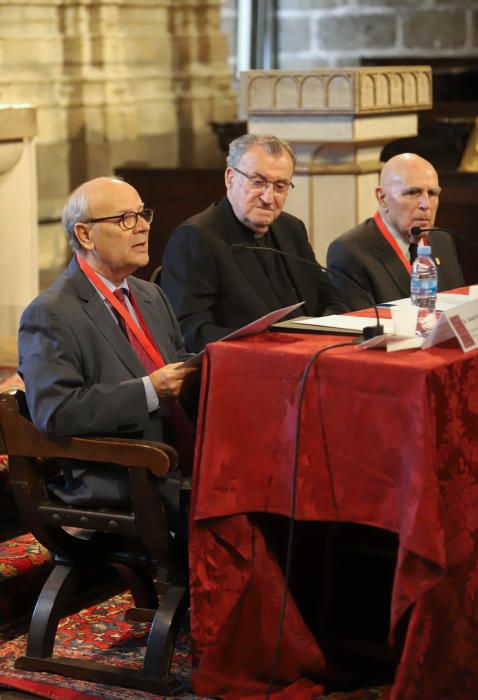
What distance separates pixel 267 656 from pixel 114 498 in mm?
592

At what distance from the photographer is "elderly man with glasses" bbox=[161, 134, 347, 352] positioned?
4.79m

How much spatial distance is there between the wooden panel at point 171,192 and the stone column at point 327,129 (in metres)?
1.45

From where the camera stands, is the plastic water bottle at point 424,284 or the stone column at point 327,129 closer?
A: the plastic water bottle at point 424,284

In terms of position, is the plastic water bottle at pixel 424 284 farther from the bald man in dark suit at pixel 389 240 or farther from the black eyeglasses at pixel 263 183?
the bald man in dark suit at pixel 389 240

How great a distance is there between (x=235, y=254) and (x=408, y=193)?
0.75 meters

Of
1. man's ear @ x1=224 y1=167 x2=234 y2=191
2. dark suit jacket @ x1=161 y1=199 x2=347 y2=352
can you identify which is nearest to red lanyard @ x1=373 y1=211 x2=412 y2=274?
dark suit jacket @ x1=161 y1=199 x2=347 y2=352

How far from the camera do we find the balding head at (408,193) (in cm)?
523

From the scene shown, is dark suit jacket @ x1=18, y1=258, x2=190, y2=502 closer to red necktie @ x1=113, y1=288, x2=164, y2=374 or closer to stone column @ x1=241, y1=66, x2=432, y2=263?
red necktie @ x1=113, y1=288, x2=164, y2=374

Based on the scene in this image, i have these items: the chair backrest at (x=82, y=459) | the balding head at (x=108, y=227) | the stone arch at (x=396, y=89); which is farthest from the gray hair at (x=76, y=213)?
the stone arch at (x=396, y=89)

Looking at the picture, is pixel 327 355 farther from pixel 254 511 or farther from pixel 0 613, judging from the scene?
pixel 0 613

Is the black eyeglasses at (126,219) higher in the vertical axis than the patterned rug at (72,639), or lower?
higher

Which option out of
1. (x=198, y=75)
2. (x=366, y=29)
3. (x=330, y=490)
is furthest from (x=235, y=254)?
(x=366, y=29)

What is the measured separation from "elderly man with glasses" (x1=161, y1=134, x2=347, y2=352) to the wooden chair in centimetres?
98

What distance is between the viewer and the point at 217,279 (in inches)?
191
